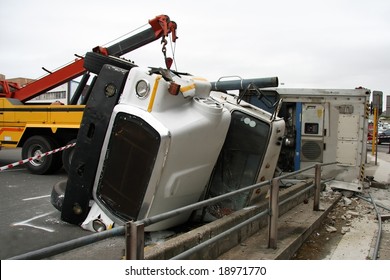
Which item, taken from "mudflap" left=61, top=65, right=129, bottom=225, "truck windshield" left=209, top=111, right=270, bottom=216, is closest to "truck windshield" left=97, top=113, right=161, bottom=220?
"mudflap" left=61, top=65, right=129, bottom=225

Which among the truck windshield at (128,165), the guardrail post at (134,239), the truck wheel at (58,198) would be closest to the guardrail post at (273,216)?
the truck windshield at (128,165)

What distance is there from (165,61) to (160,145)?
8.51ft

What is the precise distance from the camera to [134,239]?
2174 mm

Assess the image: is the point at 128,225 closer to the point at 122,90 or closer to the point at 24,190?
the point at 122,90

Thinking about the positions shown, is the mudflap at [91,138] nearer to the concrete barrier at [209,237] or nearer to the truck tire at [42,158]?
the concrete barrier at [209,237]

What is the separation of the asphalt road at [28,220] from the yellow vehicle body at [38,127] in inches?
49.6

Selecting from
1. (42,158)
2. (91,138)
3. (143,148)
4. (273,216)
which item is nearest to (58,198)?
(91,138)

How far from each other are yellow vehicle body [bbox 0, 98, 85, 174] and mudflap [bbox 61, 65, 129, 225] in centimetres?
422

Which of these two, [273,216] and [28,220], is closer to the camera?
[273,216]

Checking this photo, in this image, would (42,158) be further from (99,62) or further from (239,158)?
(239,158)

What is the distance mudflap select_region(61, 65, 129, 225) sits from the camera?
4.30 metres

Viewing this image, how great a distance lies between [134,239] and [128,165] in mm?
1970

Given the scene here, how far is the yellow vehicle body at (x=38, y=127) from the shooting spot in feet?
28.4

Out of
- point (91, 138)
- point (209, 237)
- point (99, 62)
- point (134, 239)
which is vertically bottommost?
point (209, 237)
